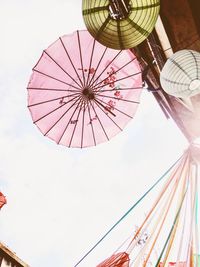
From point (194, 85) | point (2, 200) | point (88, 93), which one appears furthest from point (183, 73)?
point (2, 200)

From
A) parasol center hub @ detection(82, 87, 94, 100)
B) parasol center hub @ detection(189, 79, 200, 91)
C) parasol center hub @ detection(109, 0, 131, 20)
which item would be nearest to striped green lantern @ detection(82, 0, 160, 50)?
parasol center hub @ detection(109, 0, 131, 20)

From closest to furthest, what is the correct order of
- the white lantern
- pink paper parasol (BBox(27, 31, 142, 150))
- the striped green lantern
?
1. the striped green lantern
2. the white lantern
3. pink paper parasol (BBox(27, 31, 142, 150))

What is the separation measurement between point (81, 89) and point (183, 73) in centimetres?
215

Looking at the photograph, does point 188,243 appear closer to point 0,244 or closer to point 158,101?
point 158,101

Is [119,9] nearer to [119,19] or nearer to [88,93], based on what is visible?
[119,19]

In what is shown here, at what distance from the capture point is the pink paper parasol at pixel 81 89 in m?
5.16

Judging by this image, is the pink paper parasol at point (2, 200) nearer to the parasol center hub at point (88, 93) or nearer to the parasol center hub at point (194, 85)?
the parasol center hub at point (88, 93)

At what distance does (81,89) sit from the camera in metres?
5.33

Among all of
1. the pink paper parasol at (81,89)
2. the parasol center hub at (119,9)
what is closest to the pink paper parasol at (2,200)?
the pink paper parasol at (81,89)

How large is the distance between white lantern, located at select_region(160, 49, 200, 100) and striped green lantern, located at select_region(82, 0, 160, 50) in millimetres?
902

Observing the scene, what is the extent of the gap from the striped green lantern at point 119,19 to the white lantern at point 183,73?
902mm

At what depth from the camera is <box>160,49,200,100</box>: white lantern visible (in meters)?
4.00

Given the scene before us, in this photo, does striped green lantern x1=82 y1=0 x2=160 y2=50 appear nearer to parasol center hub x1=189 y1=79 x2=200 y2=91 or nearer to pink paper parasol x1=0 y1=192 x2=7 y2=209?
parasol center hub x1=189 y1=79 x2=200 y2=91

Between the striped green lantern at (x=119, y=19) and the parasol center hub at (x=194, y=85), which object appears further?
the parasol center hub at (x=194, y=85)
